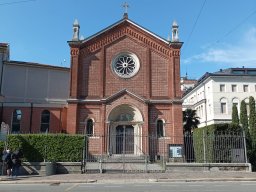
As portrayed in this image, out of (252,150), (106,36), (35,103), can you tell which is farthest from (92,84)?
(252,150)

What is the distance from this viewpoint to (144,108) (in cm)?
3244

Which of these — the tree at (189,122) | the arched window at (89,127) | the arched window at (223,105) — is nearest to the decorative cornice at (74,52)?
the arched window at (89,127)

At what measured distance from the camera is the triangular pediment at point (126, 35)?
34250 millimetres

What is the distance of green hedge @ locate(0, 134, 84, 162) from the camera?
22.5 meters

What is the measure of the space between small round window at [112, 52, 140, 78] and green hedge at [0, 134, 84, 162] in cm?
1269

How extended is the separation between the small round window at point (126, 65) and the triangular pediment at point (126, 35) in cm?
188

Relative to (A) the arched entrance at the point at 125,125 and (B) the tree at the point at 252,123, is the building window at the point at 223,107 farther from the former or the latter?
(A) the arched entrance at the point at 125,125

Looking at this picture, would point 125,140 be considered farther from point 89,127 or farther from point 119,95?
point 119,95

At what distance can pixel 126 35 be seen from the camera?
115ft

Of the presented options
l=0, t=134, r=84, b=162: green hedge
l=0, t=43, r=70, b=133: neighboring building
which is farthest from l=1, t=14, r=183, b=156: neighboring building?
l=0, t=134, r=84, b=162: green hedge

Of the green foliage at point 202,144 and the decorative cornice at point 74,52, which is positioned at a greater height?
the decorative cornice at point 74,52

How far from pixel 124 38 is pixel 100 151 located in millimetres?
12219

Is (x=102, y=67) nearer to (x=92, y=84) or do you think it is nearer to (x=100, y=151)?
(x=92, y=84)

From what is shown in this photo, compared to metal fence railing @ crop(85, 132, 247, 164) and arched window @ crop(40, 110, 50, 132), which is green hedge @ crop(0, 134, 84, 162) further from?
arched window @ crop(40, 110, 50, 132)
